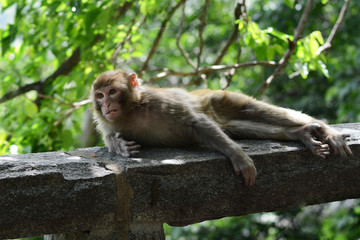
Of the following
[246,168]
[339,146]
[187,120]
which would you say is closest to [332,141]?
[339,146]

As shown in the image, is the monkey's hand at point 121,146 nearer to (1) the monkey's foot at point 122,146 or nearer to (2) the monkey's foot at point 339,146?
(1) the monkey's foot at point 122,146

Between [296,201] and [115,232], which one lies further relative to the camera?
[296,201]

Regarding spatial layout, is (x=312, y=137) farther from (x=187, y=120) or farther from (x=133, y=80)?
(x=133, y=80)

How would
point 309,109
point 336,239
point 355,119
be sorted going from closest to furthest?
point 336,239 < point 355,119 < point 309,109

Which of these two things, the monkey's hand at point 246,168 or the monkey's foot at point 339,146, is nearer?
the monkey's hand at point 246,168

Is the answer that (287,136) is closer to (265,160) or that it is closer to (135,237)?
(265,160)

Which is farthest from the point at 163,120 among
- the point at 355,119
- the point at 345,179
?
the point at 355,119

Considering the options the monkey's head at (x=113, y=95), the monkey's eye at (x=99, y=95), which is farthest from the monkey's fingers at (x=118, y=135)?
the monkey's eye at (x=99, y=95)

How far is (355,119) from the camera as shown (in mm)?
7871

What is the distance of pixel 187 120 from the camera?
3088mm

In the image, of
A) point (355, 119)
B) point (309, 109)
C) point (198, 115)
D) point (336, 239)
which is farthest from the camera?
point (309, 109)

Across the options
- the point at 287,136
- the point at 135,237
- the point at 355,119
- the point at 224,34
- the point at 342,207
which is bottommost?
the point at 342,207

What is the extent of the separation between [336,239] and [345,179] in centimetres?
321

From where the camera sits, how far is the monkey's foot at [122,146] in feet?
9.05
